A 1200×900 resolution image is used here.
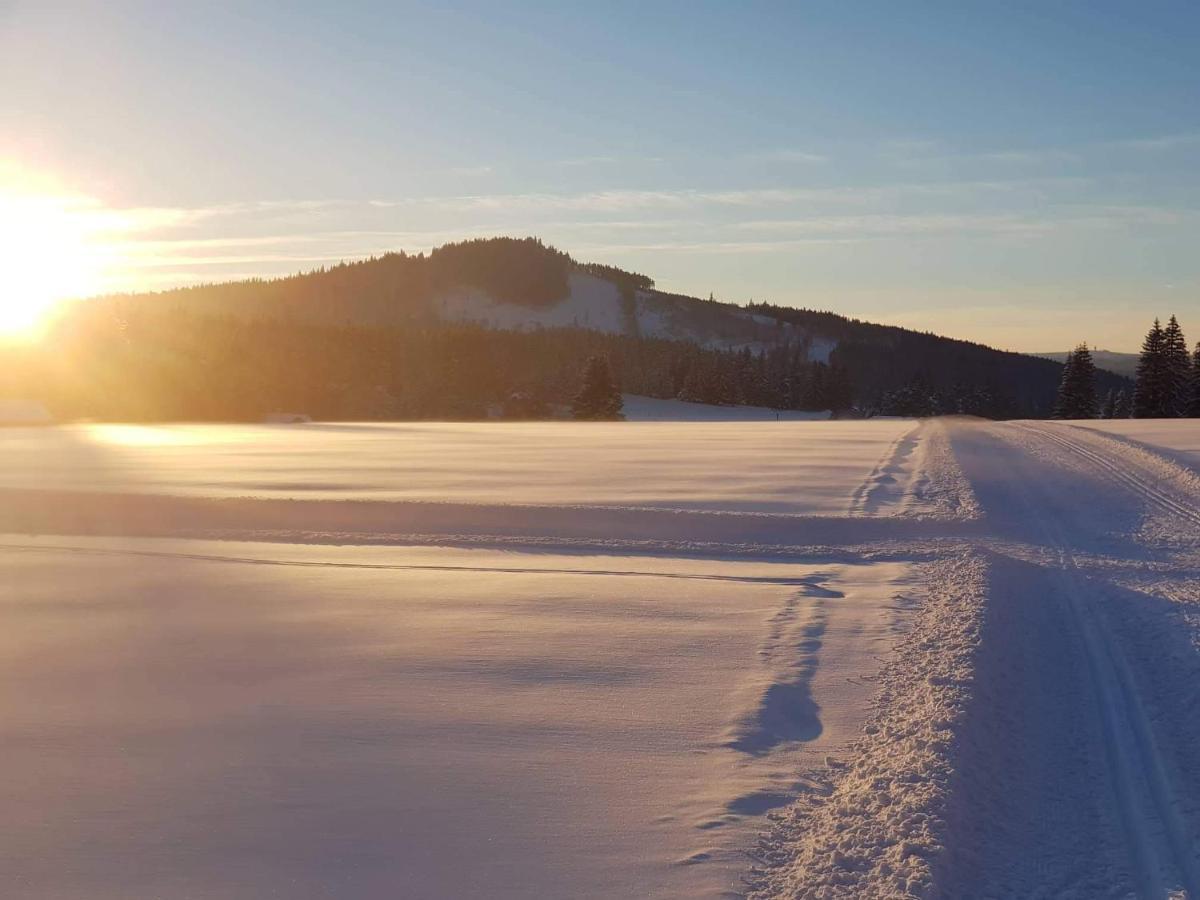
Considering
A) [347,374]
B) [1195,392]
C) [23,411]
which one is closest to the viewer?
[1195,392]

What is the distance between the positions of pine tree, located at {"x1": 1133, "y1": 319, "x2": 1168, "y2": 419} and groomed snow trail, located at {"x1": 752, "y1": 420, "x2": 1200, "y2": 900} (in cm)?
5570

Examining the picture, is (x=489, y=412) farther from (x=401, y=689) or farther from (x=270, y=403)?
(x=401, y=689)

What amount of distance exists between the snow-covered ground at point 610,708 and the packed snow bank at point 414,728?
24 millimetres

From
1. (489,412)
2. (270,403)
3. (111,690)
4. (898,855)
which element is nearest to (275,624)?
(111,690)

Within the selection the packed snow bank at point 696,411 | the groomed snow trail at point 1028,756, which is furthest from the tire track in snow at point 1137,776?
the packed snow bank at point 696,411

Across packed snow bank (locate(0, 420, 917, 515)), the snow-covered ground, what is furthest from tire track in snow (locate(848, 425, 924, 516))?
the snow-covered ground

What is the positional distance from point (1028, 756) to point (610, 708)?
2.28 meters

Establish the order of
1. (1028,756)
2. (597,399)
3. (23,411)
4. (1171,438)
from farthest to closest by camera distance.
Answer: (597,399), (23,411), (1171,438), (1028,756)

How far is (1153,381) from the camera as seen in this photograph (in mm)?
59500

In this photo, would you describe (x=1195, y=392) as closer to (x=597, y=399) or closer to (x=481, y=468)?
(x=597, y=399)

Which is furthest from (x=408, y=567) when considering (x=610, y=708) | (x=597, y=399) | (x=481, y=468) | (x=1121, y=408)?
(x=1121, y=408)

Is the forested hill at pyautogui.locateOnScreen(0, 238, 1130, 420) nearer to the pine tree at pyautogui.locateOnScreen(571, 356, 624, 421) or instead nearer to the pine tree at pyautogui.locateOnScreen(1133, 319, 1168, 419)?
the pine tree at pyautogui.locateOnScreen(571, 356, 624, 421)

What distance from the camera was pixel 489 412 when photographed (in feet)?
269

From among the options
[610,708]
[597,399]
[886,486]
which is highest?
[597,399]
